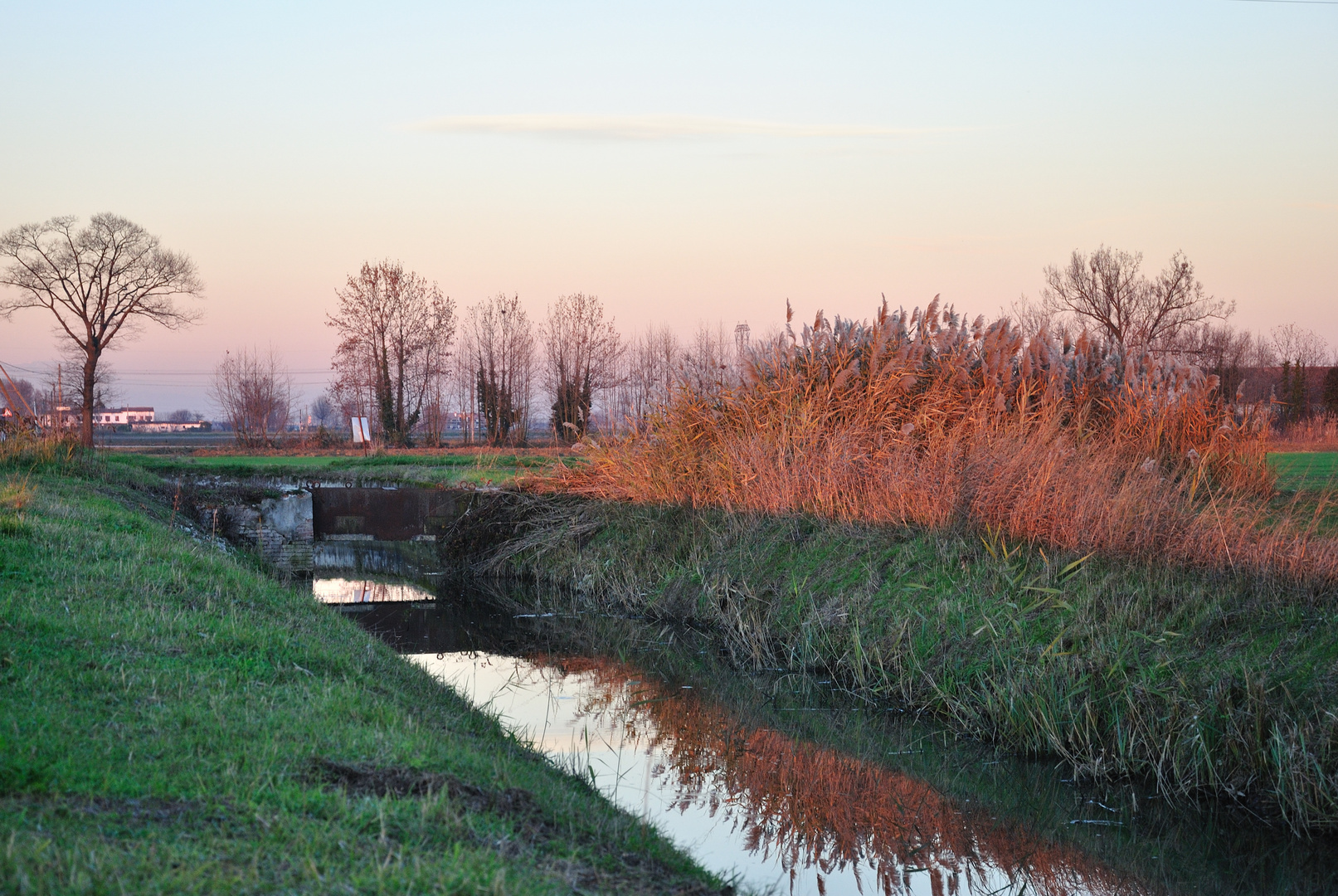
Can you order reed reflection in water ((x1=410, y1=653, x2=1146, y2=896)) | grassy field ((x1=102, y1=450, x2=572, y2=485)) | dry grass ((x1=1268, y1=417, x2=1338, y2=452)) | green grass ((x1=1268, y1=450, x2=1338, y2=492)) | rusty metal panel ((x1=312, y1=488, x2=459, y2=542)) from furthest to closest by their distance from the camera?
dry grass ((x1=1268, y1=417, x2=1338, y2=452))
grassy field ((x1=102, y1=450, x2=572, y2=485))
rusty metal panel ((x1=312, y1=488, x2=459, y2=542))
green grass ((x1=1268, y1=450, x2=1338, y2=492))
reed reflection in water ((x1=410, y1=653, x2=1146, y2=896))

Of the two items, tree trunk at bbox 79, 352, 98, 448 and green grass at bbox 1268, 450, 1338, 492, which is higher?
tree trunk at bbox 79, 352, 98, 448

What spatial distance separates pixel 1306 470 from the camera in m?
9.45

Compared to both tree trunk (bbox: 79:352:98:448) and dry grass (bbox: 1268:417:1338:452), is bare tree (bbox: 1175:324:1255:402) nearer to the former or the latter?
dry grass (bbox: 1268:417:1338:452)

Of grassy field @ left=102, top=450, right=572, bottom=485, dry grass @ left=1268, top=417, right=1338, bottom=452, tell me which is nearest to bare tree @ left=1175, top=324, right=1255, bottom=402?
dry grass @ left=1268, top=417, right=1338, bottom=452

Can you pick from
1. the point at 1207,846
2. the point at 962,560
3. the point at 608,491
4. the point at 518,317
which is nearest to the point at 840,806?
the point at 1207,846

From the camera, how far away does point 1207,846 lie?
194 inches

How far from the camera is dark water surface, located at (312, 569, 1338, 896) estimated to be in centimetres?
465

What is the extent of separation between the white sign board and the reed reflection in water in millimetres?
28898

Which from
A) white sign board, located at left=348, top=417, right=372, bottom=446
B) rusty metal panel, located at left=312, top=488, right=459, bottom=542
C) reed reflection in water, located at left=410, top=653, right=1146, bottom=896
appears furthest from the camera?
white sign board, located at left=348, top=417, right=372, bottom=446

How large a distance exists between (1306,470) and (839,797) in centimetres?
669

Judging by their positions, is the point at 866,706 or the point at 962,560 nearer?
Answer: the point at 866,706

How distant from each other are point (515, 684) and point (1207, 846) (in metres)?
5.17

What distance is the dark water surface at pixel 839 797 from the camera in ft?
15.3

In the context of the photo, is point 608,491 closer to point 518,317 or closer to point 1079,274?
point 518,317
